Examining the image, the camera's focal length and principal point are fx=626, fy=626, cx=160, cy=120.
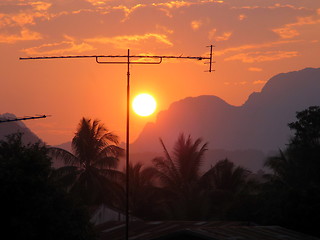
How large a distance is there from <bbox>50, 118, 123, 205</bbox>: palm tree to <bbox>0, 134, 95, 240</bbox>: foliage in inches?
719

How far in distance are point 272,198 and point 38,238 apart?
65.6 ft

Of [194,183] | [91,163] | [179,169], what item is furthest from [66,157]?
[194,183]

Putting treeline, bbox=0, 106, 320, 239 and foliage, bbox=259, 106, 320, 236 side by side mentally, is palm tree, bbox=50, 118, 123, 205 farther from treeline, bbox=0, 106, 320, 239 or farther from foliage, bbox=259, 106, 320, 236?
foliage, bbox=259, 106, 320, 236

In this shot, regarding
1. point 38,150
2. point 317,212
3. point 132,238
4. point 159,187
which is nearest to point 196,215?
point 159,187

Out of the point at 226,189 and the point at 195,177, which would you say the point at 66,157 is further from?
the point at 226,189

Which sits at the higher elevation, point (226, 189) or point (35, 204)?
point (226, 189)

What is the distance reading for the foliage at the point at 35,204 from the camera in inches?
1032

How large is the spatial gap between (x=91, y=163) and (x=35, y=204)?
73.1ft

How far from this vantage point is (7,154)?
30531 millimetres

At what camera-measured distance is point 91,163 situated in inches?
1934

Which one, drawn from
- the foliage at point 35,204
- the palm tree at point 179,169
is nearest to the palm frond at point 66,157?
the palm tree at point 179,169

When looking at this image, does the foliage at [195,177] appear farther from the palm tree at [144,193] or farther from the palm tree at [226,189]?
the palm tree at [144,193]

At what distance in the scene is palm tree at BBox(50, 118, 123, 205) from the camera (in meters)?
47.5

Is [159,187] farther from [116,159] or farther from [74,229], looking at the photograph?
[74,229]
